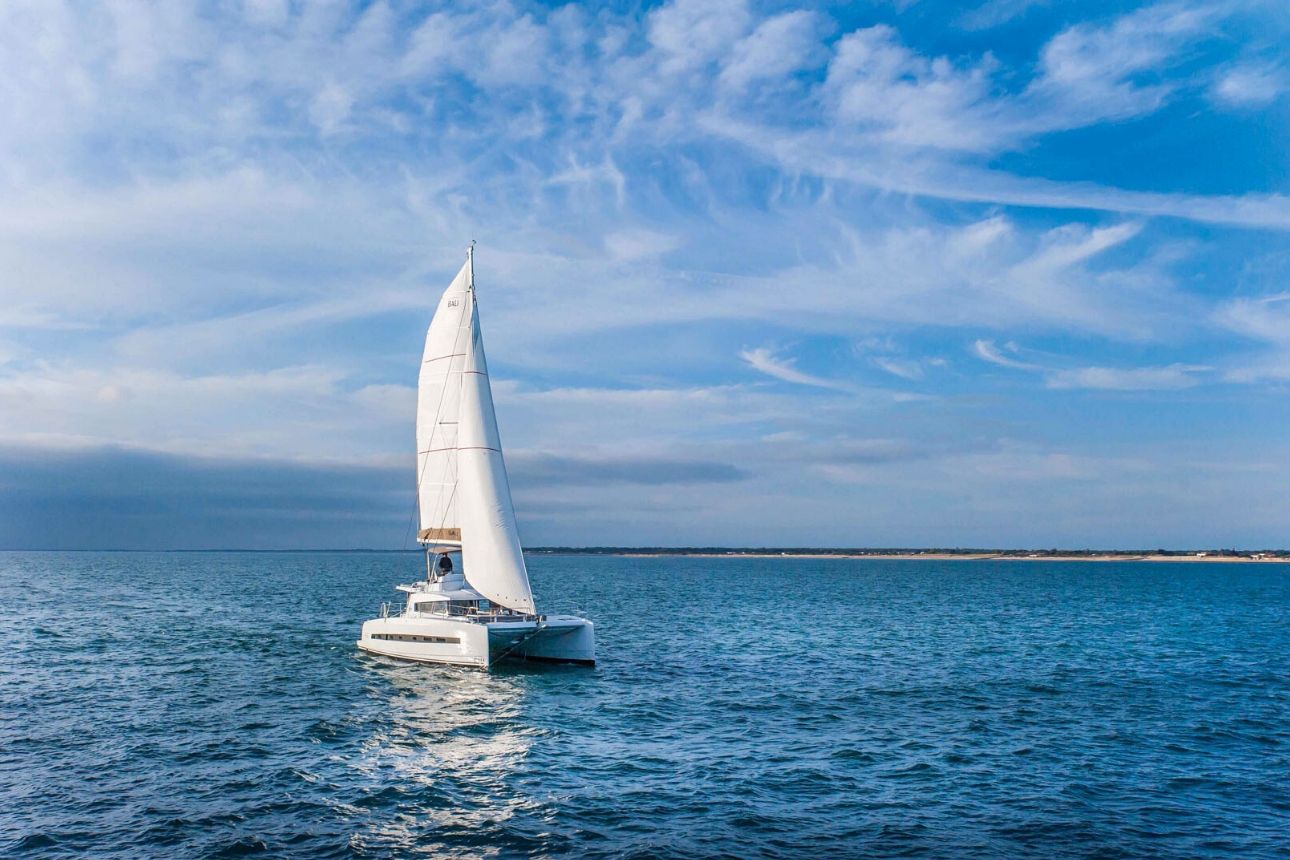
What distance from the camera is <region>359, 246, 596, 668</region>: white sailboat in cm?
3950

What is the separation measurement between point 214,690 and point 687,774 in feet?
71.9

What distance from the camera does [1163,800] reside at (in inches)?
864

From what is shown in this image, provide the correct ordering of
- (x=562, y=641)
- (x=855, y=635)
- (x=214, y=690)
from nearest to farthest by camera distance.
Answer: (x=214, y=690)
(x=562, y=641)
(x=855, y=635)

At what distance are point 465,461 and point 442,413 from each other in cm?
354

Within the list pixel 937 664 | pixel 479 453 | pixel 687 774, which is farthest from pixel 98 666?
pixel 937 664

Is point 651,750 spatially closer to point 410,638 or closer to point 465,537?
point 465,537

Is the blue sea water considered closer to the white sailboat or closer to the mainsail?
the white sailboat

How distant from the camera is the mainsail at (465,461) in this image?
39.6m

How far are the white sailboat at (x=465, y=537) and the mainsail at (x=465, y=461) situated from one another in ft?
0.15

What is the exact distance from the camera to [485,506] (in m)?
39.9

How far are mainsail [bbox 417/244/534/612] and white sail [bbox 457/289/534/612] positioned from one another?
5cm

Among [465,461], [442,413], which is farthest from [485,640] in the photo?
[442,413]

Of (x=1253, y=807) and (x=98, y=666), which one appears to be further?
(x=98, y=666)

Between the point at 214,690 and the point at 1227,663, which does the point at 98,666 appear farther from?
the point at 1227,663
